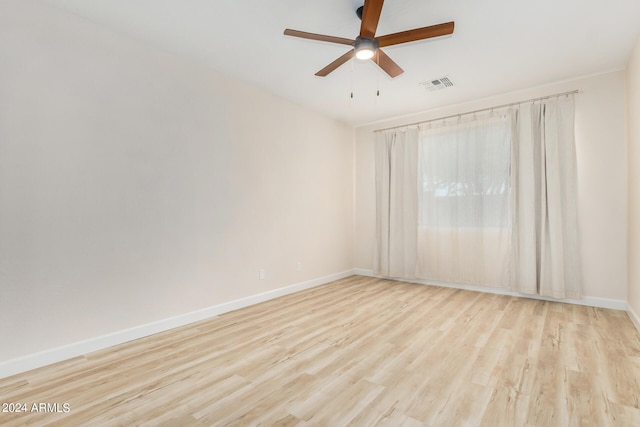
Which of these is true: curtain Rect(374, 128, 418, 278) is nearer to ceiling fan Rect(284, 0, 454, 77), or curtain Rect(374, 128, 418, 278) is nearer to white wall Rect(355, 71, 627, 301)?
white wall Rect(355, 71, 627, 301)

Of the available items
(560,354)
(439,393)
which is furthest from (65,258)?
(560,354)

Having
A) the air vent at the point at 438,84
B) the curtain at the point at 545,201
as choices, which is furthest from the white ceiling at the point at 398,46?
the curtain at the point at 545,201

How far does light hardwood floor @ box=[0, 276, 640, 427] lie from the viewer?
1.63m

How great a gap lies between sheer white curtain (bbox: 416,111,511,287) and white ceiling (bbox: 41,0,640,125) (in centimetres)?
63

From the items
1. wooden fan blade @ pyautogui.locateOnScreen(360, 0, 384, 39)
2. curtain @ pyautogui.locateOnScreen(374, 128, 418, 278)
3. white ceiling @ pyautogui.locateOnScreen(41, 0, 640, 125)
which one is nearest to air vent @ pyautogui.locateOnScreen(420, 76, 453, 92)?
white ceiling @ pyautogui.locateOnScreen(41, 0, 640, 125)

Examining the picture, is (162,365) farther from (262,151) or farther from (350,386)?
(262,151)

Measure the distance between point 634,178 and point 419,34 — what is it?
106 inches

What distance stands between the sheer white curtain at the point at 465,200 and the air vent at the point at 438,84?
79 cm

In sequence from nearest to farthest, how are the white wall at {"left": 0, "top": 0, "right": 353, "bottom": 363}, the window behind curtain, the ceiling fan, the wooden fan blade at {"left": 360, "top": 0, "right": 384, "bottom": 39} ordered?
the wooden fan blade at {"left": 360, "top": 0, "right": 384, "bottom": 39}
the ceiling fan
the white wall at {"left": 0, "top": 0, "right": 353, "bottom": 363}
the window behind curtain

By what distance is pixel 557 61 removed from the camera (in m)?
3.23

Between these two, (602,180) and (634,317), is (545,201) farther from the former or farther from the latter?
(634,317)

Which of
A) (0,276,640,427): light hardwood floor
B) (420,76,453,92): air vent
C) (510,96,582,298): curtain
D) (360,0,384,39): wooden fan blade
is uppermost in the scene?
(420,76,453,92): air vent

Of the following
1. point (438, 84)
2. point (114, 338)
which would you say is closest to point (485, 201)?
point (438, 84)

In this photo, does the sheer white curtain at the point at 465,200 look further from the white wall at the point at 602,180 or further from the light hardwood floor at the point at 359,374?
the light hardwood floor at the point at 359,374
